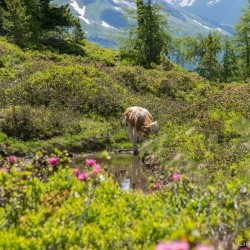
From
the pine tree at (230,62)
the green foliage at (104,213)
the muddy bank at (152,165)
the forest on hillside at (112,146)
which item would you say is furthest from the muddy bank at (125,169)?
the pine tree at (230,62)

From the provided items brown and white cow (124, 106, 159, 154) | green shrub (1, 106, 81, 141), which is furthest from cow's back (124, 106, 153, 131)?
green shrub (1, 106, 81, 141)

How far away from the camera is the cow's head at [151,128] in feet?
65.7

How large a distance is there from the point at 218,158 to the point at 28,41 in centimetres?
3339

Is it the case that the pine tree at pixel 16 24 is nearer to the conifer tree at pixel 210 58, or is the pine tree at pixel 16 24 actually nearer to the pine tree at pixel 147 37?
the pine tree at pixel 147 37

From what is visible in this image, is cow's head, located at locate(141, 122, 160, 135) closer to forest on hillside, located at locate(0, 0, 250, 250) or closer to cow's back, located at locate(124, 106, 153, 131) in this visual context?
cow's back, located at locate(124, 106, 153, 131)

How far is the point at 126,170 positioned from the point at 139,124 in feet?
9.97

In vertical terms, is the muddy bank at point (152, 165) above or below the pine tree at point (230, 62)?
above

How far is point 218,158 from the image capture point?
15.5 m

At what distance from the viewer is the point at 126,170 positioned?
1870cm

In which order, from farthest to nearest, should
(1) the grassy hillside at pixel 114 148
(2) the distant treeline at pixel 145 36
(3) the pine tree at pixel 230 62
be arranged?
1. (3) the pine tree at pixel 230 62
2. (2) the distant treeline at pixel 145 36
3. (1) the grassy hillside at pixel 114 148

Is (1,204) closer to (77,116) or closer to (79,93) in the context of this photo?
(77,116)

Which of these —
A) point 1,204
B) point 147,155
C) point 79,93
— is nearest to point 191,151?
point 147,155

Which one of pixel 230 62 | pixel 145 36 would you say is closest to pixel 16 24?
pixel 145 36

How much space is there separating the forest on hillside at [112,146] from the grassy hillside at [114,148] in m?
0.04
